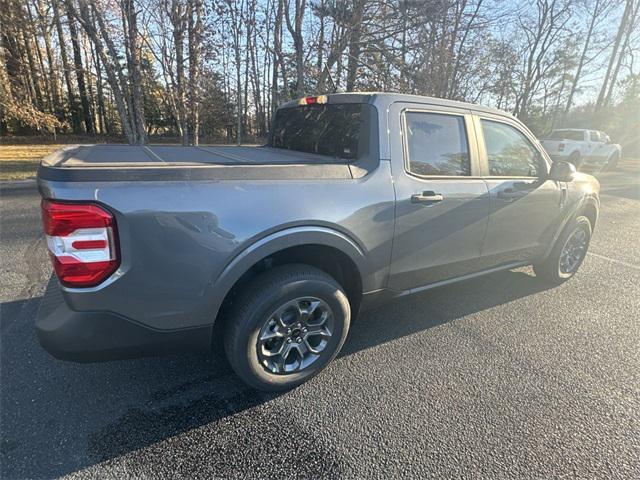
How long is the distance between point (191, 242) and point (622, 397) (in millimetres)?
2864

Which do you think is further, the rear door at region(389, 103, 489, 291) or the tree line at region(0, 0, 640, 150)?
the tree line at region(0, 0, 640, 150)

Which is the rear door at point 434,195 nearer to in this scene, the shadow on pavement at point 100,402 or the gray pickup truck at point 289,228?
the gray pickup truck at point 289,228

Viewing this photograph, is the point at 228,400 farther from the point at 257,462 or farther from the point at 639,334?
the point at 639,334

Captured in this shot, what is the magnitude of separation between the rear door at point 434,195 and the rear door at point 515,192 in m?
0.17

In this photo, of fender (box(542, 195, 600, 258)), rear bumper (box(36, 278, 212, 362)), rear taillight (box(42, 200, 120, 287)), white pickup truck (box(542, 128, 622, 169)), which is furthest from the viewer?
white pickup truck (box(542, 128, 622, 169))

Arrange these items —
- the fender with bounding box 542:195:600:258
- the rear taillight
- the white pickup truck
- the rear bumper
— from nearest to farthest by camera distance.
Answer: the rear taillight → the rear bumper → the fender with bounding box 542:195:600:258 → the white pickup truck

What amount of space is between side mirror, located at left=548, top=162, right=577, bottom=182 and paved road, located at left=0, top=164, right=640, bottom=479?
50.7 inches

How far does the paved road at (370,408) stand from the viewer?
1.82 m

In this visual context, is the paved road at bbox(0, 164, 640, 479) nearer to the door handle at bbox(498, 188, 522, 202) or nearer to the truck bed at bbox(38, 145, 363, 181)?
the door handle at bbox(498, 188, 522, 202)

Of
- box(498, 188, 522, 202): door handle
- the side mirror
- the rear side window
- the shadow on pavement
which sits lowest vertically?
the shadow on pavement

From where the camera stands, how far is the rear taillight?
62.3 inches

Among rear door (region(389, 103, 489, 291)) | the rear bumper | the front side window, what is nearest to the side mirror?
the front side window

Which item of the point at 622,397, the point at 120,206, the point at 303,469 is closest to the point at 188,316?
the point at 120,206

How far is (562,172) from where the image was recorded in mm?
3305
